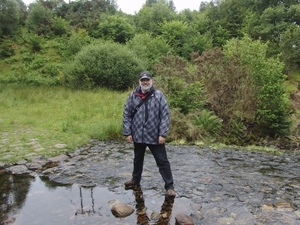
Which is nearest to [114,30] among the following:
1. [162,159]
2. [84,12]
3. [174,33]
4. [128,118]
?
[174,33]

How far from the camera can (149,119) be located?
14.8 feet

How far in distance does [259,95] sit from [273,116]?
3.58 ft

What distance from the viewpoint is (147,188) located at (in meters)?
5.06

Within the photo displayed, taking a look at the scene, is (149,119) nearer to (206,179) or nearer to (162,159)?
(162,159)

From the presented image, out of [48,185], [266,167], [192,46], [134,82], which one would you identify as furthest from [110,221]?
[192,46]

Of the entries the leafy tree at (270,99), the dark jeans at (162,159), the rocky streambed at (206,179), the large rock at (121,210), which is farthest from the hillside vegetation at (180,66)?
the large rock at (121,210)

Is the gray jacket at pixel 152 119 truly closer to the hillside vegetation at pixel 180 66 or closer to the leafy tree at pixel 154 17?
the hillside vegetation at pixel 180 66

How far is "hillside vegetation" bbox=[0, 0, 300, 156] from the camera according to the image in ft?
37.6

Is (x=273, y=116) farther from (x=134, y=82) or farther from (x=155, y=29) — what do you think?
(x=155, y=29)

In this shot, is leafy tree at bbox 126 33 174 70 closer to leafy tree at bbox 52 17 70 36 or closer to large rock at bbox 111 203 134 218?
leafy tree at bbox 52 17 70 36

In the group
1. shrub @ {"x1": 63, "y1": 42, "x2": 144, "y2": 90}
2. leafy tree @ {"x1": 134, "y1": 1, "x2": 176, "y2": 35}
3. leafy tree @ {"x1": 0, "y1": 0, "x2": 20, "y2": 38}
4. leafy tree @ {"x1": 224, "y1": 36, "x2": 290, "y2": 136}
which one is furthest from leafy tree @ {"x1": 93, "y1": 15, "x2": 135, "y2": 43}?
leafy tree @ {"x1": 224, "y1": 36, "x2": 290, "y2": 136}

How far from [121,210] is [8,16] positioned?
31.9m

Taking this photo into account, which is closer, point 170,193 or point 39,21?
point 170,193

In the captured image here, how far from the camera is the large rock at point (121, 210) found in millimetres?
4043
